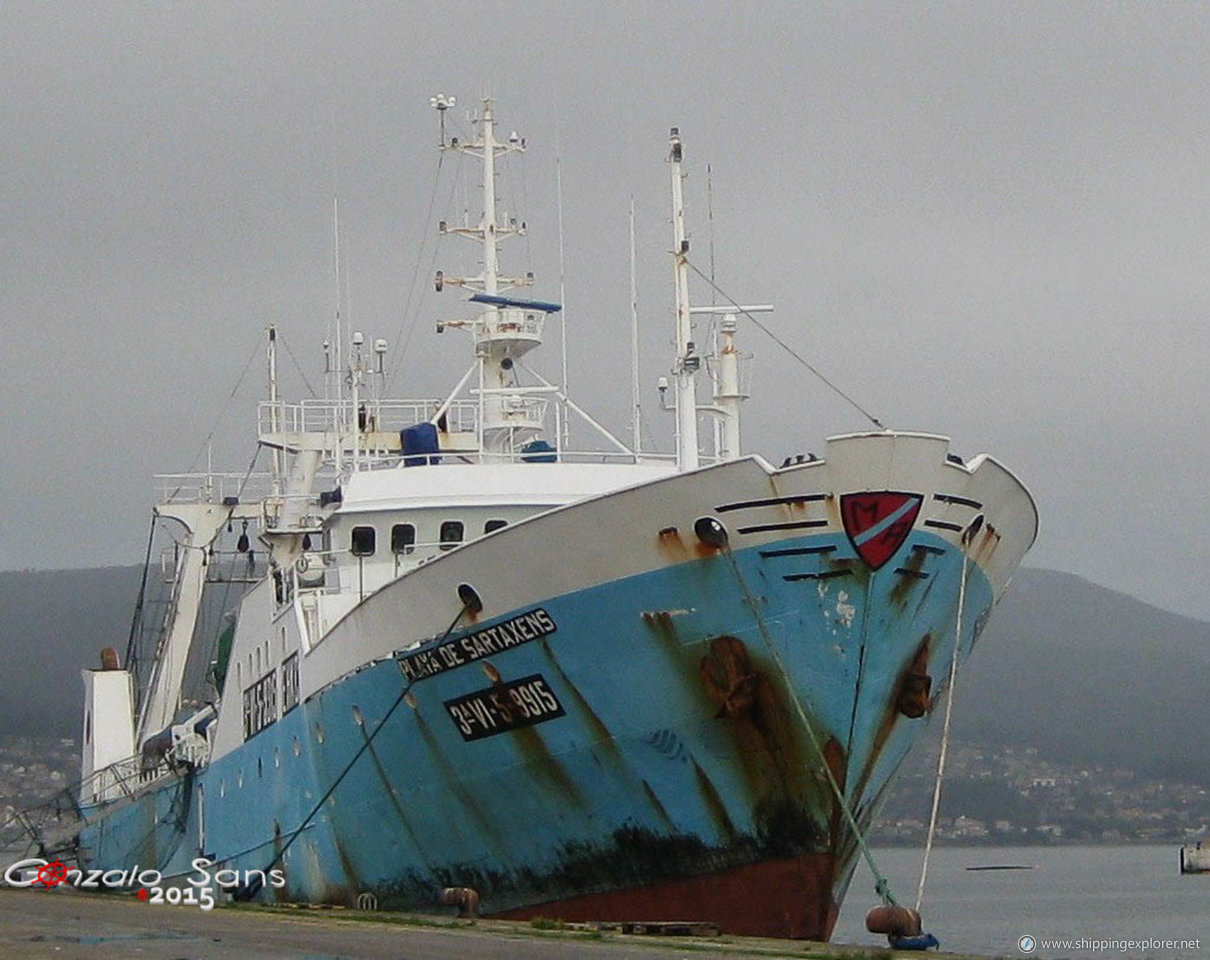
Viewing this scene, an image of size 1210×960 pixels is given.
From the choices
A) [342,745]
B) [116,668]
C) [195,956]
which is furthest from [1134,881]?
[195,956]

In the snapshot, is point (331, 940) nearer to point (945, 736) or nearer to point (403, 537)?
point (945, 736)

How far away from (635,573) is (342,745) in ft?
19.8

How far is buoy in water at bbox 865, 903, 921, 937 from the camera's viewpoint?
19.0 meters

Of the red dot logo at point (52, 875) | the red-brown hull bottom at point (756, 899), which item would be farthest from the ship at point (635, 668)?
the red dot logo at point (52, 875)

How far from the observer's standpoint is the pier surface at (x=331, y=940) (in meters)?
15.9

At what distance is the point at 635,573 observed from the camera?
73.4 ft

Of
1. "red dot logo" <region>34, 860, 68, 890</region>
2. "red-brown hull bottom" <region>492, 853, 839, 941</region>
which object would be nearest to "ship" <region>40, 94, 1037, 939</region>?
"red-brown hull bottom" <region>492, 853, 839, 941</region>

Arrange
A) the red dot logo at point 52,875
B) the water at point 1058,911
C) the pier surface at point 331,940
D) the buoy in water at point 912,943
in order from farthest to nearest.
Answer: the water at point 1058,911, the red dot logo at point 52,875, the buoy in water at point 912,943, the pier surface at point 331,940

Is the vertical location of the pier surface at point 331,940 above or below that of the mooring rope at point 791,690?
below

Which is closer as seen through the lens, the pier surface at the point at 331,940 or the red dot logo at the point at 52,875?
the pier surface at the point at 331,940

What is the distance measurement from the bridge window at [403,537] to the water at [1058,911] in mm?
10198

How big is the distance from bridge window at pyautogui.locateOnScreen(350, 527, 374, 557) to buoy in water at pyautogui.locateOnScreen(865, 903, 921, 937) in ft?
38.4

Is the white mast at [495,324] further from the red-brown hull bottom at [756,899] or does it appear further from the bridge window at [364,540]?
the red-brown hull bottom at [756,899]

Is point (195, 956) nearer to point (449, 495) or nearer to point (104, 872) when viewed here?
point (449, 495)
